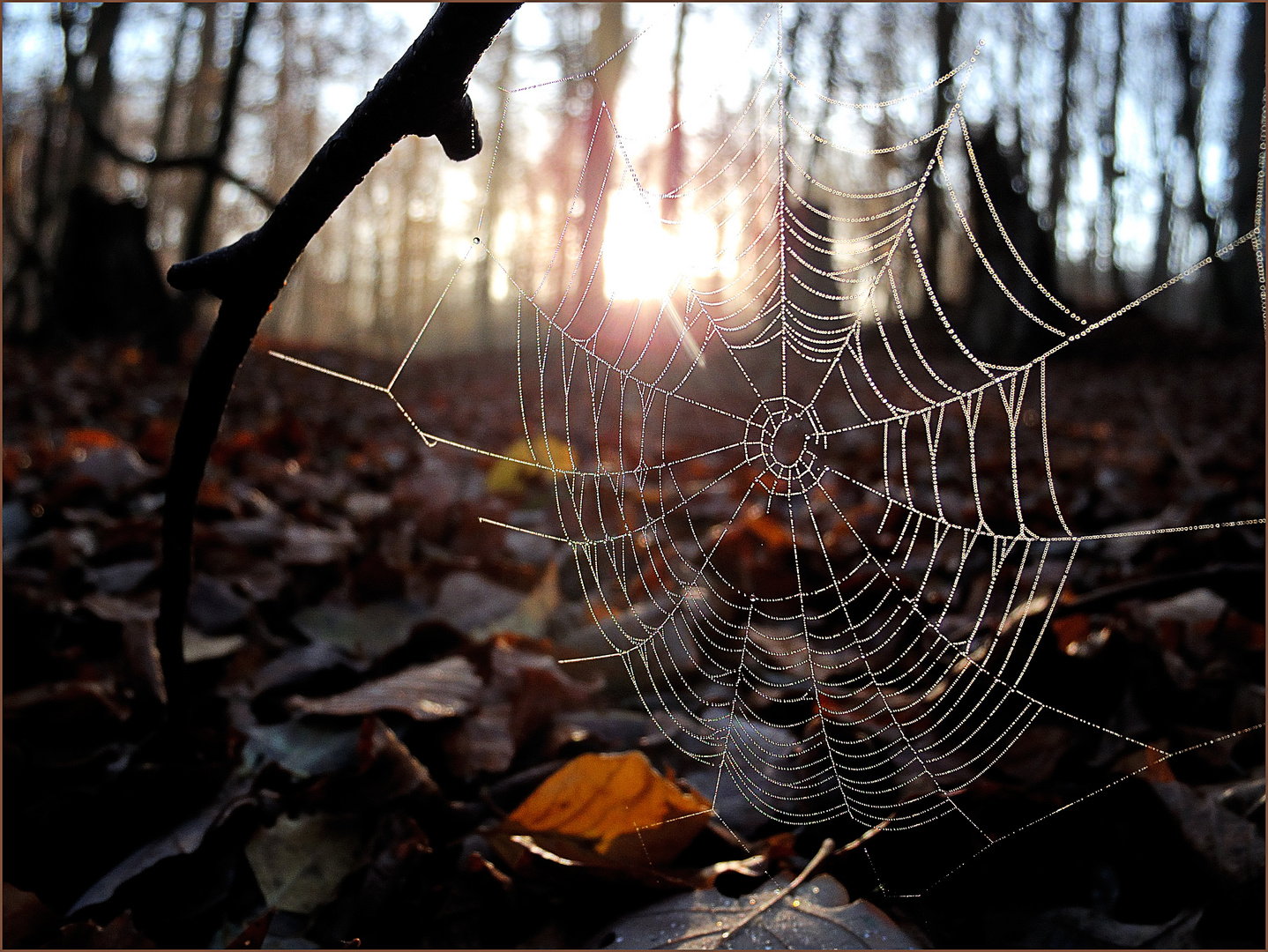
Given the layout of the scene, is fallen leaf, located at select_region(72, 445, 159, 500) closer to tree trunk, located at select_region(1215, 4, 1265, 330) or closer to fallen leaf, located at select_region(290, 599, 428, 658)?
fallen leaf, located at select_region(290, 599, 428, 658)

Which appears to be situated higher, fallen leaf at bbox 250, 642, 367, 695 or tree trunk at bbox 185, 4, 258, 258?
tree trunk at bbox 185, 4, 258, 258

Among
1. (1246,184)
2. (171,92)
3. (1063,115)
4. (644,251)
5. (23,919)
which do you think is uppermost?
(1063,115)

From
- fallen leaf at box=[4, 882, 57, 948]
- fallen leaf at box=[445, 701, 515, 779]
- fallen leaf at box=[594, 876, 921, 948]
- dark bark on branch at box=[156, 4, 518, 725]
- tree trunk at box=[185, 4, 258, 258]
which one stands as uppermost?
tree trunk at box=[185, 4, 258, 258]

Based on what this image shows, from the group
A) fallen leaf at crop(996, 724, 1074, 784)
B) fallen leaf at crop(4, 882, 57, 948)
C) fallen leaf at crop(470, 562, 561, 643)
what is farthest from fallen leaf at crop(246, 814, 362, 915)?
fallen leaf at crop(996, 724, 1074, 784)

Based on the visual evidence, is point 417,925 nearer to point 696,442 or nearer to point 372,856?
point 372,856

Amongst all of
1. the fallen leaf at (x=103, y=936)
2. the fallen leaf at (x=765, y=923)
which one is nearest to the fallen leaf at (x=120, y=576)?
the fallen leaf at (x=103, y=936)

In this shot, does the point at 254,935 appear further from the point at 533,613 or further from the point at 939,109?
the point at 939,109

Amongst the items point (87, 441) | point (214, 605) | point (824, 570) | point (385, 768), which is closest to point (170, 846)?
point (385, 768)
